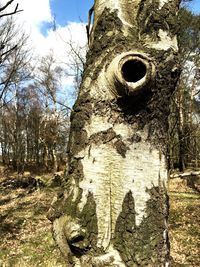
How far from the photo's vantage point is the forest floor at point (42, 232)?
27.2 feet

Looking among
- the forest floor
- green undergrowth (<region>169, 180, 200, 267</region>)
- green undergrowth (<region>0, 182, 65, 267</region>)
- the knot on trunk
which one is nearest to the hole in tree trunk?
the knot on trunk

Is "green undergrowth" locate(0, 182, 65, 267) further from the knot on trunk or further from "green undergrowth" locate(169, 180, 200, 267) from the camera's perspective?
the knot on trunk

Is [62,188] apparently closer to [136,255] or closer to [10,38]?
[136,255]

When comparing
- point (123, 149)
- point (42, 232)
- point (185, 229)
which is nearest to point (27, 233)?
point (42, 232)

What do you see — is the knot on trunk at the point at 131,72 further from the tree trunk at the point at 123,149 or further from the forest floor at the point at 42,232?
the forest floor at the point at 42,232

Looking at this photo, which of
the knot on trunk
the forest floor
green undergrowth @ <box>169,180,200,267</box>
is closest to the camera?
the knot on trunk

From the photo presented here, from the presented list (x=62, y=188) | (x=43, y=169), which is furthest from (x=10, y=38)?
(x=43, y=169)

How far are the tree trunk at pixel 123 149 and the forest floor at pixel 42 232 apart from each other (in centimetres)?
337

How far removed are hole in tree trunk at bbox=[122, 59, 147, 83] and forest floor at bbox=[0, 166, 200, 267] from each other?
3.65 metres

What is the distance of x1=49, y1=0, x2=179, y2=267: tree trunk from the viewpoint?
4.62 ft

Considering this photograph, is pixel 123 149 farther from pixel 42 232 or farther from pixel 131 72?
pixel 42 232

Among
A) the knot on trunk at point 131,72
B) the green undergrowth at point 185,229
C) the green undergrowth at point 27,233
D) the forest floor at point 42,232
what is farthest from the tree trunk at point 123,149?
the green undergrowth at point 185,229

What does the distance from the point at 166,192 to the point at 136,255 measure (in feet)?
0.96

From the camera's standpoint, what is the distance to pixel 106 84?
1.48 metres
